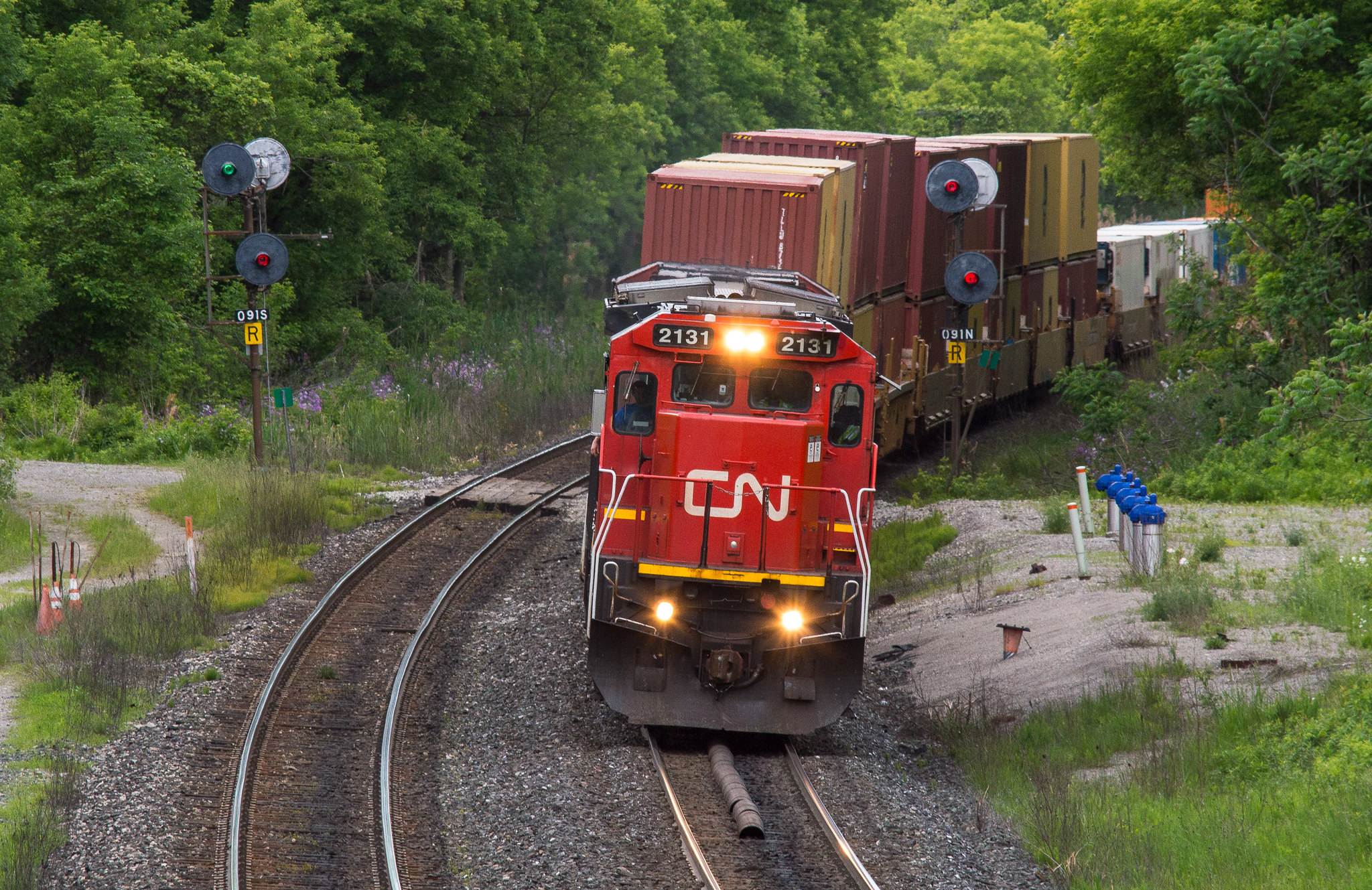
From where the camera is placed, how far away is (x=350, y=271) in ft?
116

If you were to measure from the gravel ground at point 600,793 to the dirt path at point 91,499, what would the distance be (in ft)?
21.6

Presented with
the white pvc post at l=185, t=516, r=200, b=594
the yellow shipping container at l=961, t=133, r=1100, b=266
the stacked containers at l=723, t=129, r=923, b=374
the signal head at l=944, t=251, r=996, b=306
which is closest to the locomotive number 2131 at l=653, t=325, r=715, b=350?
the white pvc post at l=185, t=516, r=200, b=594

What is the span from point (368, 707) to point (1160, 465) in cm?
1430

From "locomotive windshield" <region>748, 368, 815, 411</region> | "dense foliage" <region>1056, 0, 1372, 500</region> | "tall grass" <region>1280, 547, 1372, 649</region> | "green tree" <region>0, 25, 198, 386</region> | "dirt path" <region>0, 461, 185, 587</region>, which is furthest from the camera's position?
"green tree" <region>0, 25, 198, 386</region>

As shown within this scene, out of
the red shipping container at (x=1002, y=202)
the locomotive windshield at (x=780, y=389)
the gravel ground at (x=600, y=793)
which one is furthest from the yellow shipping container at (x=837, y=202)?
the locomotive windshield at (x=780, y=389)

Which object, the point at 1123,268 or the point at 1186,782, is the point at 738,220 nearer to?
the point at 1186,782

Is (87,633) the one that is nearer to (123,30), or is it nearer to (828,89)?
(123,30)

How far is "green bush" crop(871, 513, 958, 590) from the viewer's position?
55.5 ft

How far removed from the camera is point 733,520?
413 inches

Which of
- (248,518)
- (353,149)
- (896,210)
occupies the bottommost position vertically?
(248,518)

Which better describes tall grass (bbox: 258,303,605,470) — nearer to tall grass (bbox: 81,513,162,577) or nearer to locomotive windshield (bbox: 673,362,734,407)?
tall grass (bbox: 81,513,162,577)

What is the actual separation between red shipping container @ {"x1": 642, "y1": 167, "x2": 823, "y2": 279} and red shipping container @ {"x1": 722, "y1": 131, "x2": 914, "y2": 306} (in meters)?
2.21

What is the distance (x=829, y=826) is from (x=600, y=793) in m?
1.73

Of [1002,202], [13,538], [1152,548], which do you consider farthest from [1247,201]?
[13,538]
